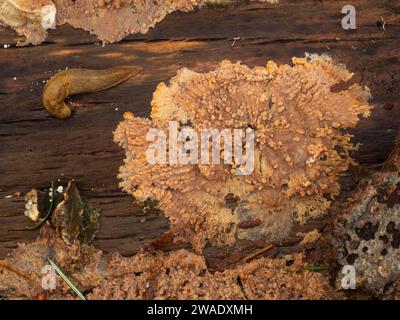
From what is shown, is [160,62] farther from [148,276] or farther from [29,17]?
[148,276]

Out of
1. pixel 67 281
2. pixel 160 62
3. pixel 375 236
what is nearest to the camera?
pixel 375 236

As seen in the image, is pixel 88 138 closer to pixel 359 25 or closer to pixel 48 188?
pixel 48 188

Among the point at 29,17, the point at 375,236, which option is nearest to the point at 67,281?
the point at 29,17

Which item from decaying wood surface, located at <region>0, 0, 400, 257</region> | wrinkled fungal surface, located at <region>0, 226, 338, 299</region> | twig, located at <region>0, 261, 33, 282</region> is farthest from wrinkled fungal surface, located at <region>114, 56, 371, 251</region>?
twig, located at <region>0, 261, 33, 282</region>

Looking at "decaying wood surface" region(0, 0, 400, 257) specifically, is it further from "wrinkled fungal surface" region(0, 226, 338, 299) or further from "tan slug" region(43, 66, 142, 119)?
"wrinkled fungal surface" region(0, 226, 338, 299)

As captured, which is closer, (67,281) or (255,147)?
(255,147)

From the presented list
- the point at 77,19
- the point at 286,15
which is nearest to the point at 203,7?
the point at 286,15

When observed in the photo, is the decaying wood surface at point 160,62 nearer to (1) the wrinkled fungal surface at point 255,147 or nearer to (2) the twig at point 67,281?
(1) the wrinkled fungal surface at point 255,147
